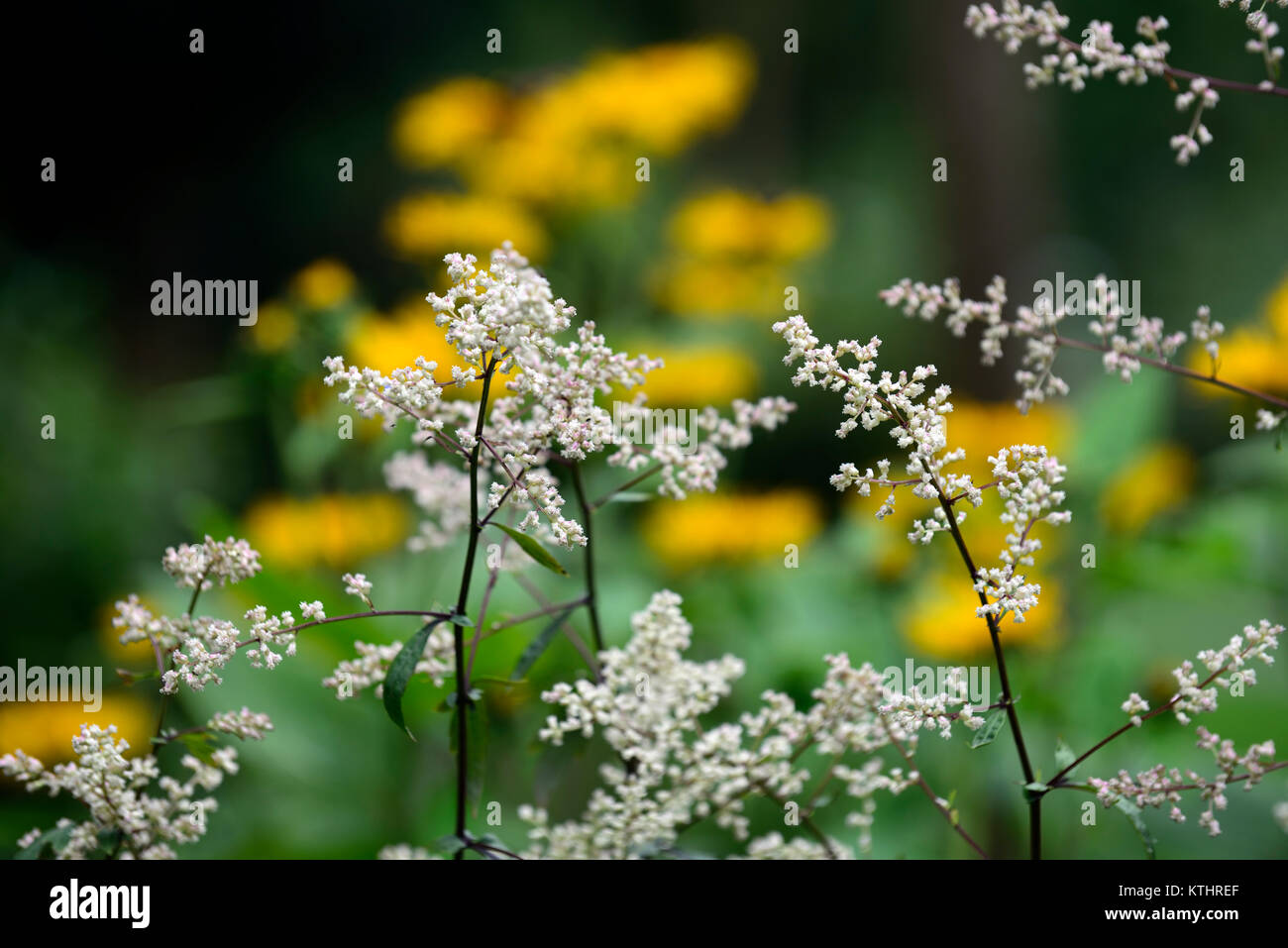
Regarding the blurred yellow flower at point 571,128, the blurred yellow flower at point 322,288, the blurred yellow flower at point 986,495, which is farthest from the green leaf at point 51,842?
the blurred yellow flower at point 571,128

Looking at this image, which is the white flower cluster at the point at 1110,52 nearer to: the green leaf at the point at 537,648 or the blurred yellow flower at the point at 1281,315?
the green leaf at the point at 537,648

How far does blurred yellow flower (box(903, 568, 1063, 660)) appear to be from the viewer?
1.37 m

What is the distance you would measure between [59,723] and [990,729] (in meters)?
1.86

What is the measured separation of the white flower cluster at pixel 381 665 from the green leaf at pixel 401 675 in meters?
0.02

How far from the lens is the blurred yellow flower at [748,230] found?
2197 mm

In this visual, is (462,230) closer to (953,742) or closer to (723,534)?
(723,534)

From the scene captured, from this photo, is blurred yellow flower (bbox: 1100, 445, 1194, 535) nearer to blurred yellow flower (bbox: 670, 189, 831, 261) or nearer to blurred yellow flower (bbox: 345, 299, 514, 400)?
blurred yellow flower (bbox: 670, 189, 831, 261)

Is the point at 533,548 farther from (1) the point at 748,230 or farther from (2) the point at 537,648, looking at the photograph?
(1) the point at 748,230

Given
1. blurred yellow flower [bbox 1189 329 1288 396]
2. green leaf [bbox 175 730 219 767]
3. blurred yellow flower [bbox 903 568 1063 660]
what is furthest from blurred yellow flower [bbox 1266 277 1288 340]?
green leaf [bbox 175 730 219 767]

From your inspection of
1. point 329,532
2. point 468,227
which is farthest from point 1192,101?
point 468,227

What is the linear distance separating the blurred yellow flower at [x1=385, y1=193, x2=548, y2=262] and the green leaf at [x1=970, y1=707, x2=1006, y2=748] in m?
1.36

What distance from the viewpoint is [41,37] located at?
12.7ft
